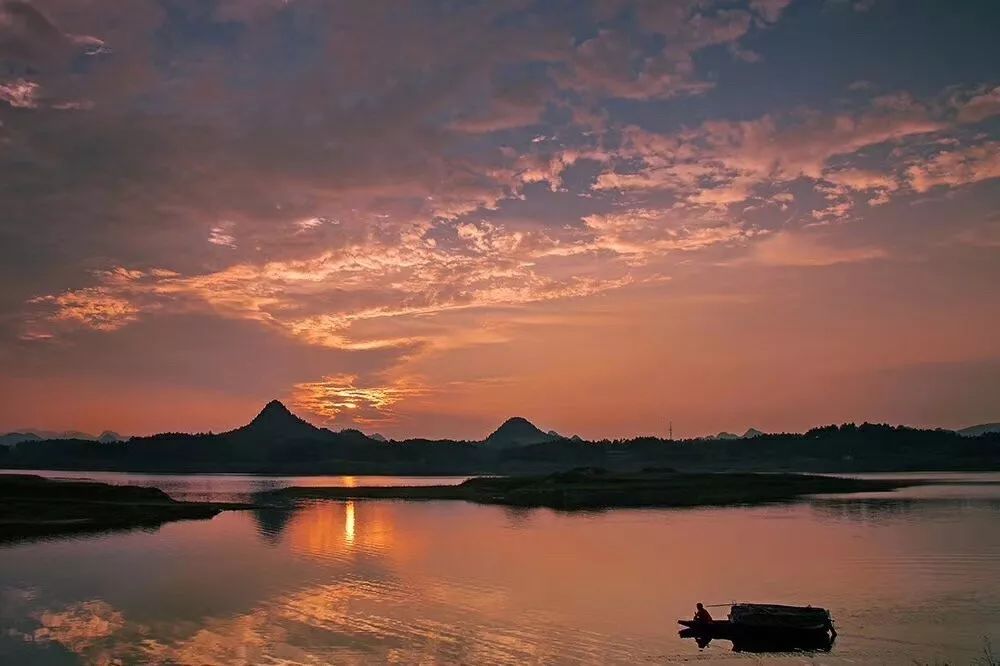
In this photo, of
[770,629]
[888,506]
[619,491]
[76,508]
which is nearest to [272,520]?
[76,508]

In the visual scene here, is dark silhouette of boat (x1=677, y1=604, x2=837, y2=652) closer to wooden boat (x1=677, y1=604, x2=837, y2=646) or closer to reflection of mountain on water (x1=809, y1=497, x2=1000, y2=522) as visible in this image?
wooden boat (x1=677, y1=604, x2=837, y2=646)

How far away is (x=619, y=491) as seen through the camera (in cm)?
11769

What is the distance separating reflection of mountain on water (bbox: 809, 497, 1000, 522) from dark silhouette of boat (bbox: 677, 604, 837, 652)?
52489 millimetres

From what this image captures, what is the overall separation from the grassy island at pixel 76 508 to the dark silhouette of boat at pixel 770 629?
55.9 meters

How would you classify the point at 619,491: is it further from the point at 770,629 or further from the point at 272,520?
the point at 770,629

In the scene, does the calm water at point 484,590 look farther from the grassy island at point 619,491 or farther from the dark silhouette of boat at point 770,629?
the grassy island at point 619,491

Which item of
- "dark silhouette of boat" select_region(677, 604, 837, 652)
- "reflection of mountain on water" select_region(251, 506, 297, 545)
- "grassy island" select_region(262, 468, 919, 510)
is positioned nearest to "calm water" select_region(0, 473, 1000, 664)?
"dark silhouette of boat" select_region(677, 604, 837, 652)

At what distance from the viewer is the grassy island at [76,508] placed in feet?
226

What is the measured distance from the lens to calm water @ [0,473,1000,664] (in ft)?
95.3

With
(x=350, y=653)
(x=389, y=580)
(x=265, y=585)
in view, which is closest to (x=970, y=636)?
(x=350, y=653)

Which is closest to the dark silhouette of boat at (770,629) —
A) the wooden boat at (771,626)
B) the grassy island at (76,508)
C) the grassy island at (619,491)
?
the wooden boat at (771,626)

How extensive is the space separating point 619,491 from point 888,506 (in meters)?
37.6

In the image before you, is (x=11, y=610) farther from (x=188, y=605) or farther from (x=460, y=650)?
(x=460, y=650)

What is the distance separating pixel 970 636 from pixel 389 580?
28886mm
